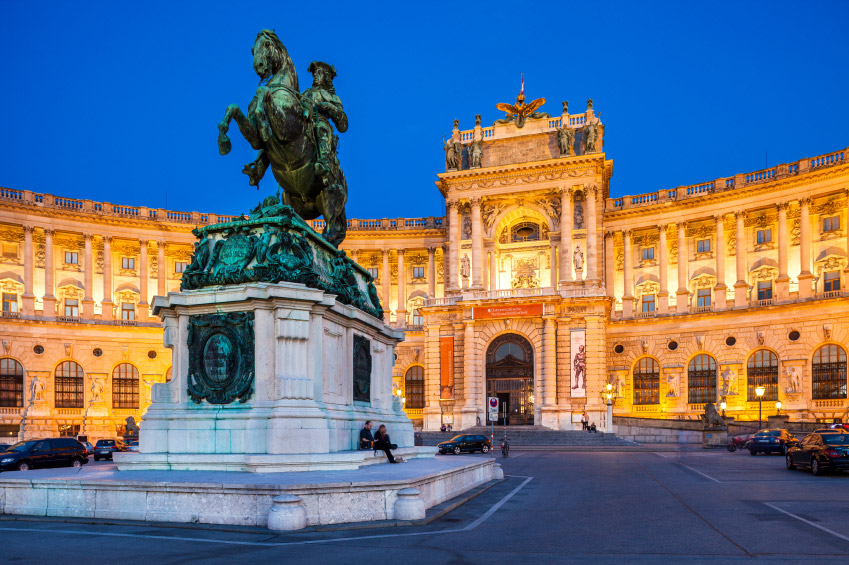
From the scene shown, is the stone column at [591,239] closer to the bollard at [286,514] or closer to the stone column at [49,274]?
the stone column at [49,274]

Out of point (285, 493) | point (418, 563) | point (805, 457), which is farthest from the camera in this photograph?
point (805, 457)

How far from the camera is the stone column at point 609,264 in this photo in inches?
2586

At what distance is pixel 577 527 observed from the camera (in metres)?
12.1

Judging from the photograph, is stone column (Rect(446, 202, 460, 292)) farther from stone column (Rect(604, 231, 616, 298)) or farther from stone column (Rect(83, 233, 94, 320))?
stone column (Rect(83, 233, 94, 320))

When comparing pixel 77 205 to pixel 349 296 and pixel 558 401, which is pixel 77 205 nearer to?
pixel 558 401

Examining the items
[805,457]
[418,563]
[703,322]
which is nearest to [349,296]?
[418,563]

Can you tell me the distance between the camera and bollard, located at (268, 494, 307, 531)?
10.4 metres

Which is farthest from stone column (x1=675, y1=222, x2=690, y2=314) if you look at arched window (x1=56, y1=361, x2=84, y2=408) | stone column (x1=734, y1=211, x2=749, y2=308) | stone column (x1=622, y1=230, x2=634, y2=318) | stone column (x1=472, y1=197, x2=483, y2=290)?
arched window (x1=56, y1=361, x2=84, y2=408)

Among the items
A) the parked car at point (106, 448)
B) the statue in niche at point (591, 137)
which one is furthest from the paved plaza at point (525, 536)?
the statue in niche at point (591, 137)

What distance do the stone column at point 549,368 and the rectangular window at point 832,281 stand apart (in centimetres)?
1928

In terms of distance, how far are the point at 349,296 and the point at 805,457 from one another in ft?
55.2

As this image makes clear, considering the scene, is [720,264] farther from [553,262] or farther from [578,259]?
[553,262]

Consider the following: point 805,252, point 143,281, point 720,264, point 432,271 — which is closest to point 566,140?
point 720,264

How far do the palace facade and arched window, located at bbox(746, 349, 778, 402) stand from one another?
0.10 meters
